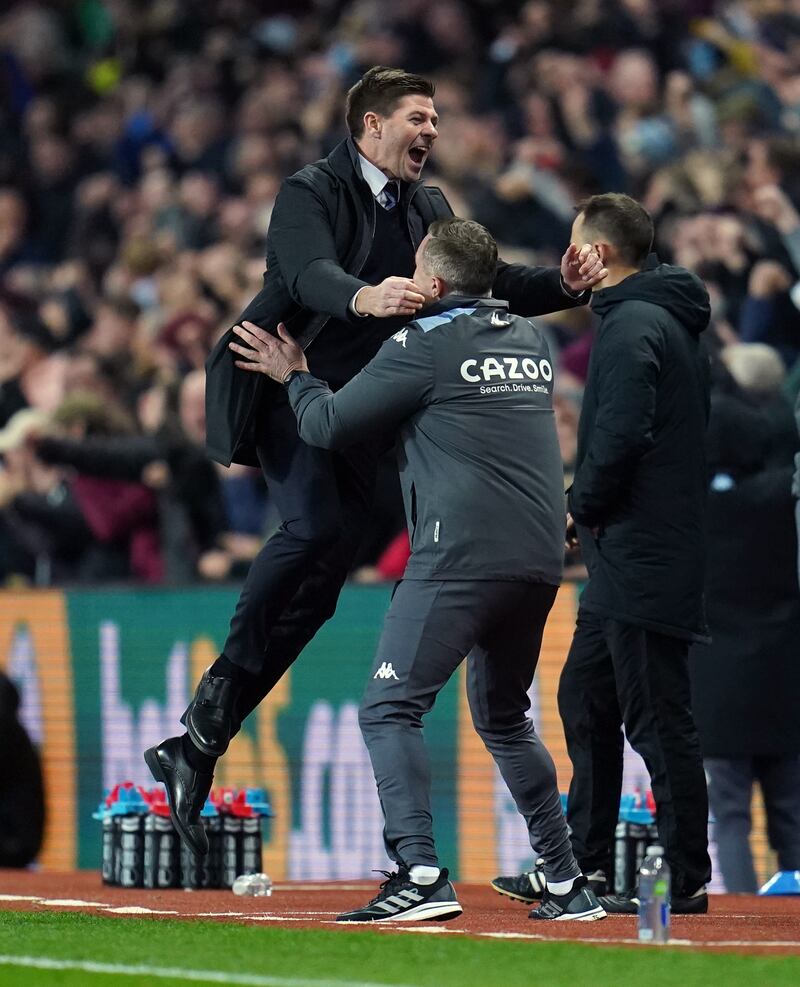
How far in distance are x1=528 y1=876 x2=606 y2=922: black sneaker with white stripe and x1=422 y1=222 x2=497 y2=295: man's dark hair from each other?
182 cm

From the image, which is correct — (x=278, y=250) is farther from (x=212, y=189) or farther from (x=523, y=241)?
(x=212, y=189)

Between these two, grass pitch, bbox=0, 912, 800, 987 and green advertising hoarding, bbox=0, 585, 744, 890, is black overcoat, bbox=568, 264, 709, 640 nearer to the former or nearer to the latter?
grass pitch, bbox=0, 912, 800, 987

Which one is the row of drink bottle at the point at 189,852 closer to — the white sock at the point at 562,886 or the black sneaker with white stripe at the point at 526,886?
the black sneaker with white stripe at the point at 526,886

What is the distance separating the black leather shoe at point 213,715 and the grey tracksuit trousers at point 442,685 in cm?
63

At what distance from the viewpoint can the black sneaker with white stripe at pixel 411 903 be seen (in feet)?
20.7

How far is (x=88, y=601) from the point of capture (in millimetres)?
11352

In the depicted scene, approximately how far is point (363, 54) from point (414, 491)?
1025cm

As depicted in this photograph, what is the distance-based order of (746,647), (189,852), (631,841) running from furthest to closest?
(189,852) < (746,647) < (631,841)

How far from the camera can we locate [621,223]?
285 inches

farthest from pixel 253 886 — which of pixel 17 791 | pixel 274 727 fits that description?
pixel 17 791

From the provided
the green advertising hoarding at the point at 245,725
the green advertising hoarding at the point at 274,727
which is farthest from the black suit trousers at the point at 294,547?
the green advertising hoarding at the point at 245,725

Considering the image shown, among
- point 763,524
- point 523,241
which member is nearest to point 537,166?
point 523,241

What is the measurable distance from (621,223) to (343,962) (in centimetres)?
293

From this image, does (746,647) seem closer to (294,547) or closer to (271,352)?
(294,547)
